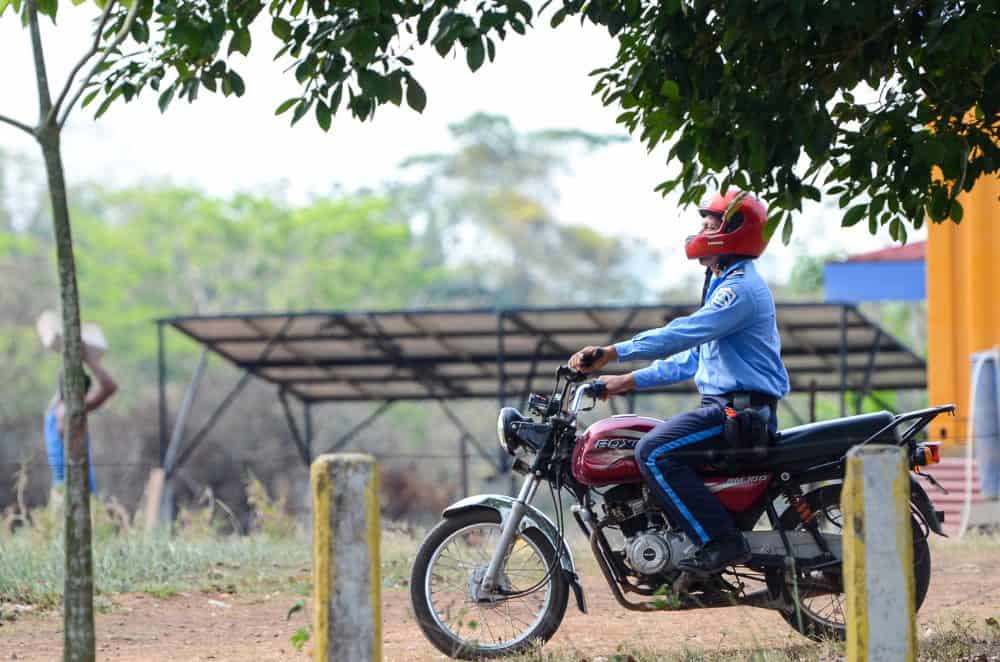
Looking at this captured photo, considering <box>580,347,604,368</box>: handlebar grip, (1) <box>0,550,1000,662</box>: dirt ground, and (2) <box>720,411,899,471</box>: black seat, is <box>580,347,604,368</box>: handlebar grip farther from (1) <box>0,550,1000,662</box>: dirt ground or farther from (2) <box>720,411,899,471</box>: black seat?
(1) <box>0,550,1000,662</box>: dirt ground

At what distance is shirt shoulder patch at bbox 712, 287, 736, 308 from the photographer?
6.78 m

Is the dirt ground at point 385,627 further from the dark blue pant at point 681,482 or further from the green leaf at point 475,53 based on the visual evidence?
the green leaf at point 475,53

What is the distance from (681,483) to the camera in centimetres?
662

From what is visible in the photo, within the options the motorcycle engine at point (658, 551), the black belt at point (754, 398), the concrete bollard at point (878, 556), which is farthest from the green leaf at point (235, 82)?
the concrete bollard at point (878, 556)

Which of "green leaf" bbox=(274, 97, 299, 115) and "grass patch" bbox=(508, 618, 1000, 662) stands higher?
"green leaf" bbox=(274, 97, 299, 115)

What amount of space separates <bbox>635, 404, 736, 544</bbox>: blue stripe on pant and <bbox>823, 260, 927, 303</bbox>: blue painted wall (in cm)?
1437

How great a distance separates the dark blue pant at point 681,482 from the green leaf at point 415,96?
1.69 meters

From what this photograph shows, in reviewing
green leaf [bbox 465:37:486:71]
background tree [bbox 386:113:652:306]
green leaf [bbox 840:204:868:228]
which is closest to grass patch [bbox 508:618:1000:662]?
green leaf [bbox 840:204:868:228]

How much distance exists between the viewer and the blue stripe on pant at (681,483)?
662 centimetres

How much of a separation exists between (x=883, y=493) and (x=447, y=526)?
8.20ft

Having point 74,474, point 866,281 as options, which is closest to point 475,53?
point 74,474

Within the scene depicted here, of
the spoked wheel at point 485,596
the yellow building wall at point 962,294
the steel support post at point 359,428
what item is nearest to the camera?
the spoked wheel at point 485,596

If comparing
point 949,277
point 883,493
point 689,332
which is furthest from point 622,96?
point 949,277

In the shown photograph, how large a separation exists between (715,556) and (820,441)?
2.21ft
